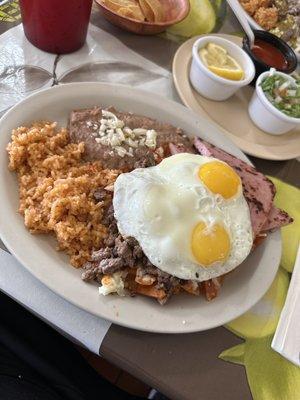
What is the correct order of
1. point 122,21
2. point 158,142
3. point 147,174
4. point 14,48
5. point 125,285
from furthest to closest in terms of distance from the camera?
1. point 122,21
2. point 14,48
3. point 158,142
4. point 147,174
5. point 125,285

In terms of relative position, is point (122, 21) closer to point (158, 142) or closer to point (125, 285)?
point (158, 142)

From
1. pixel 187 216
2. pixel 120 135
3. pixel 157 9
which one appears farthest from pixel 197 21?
pixel 187 216

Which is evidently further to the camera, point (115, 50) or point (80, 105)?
point (115, 50)

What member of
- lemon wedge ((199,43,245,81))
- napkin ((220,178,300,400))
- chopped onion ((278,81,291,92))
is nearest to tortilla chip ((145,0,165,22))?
lemon wedge ((199,43,245,81))

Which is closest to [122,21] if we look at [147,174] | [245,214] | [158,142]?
[158,142]

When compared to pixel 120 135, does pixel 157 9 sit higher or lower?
higher

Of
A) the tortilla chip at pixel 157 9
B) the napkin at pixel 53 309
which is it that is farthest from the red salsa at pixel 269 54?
the napkin at pixel 53 309

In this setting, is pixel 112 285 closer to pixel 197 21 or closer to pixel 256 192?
pixel 256 192
